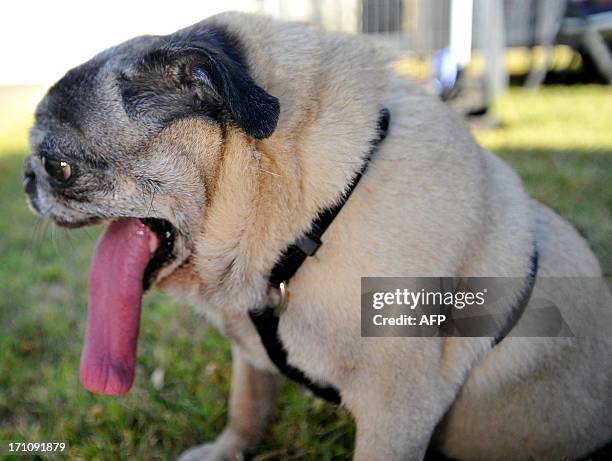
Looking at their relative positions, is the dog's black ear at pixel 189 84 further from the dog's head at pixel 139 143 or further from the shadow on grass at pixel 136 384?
the shadow on grass at pixel 136 384

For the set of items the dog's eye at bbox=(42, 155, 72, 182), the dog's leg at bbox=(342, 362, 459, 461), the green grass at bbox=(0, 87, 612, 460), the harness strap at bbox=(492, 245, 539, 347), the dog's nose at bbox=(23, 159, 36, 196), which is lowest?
the green grass at bbox=(0, 87, 612, 460)

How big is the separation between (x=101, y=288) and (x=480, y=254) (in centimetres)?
128

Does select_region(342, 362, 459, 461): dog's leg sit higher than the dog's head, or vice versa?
the dog's head

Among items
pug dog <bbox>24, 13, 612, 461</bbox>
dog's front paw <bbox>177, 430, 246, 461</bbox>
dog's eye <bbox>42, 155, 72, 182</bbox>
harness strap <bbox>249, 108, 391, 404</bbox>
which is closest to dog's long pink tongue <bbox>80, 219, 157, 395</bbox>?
pug dog <bbox>24, 13, 612, 461</bbox>

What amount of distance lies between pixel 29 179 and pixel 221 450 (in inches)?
50.4

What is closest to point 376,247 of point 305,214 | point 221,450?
point 305,214

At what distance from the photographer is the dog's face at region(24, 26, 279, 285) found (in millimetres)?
1912

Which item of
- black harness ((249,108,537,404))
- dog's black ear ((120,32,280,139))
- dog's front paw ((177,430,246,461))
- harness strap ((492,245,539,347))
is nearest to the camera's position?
dog's black ear ((120,32,280,139))

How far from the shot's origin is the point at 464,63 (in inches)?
288

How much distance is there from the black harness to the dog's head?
0.32 m

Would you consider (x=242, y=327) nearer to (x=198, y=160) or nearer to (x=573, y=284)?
(x=198, y=160)

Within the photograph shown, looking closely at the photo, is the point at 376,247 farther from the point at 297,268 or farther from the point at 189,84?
the point at 189,84

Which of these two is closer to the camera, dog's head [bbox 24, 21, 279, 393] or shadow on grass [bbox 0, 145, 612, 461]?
dog's head [bbox 24, 21, 279, 393]

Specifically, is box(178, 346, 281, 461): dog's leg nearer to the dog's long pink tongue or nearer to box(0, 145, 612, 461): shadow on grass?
box(0, 145, 612, 461): shadow on grass
